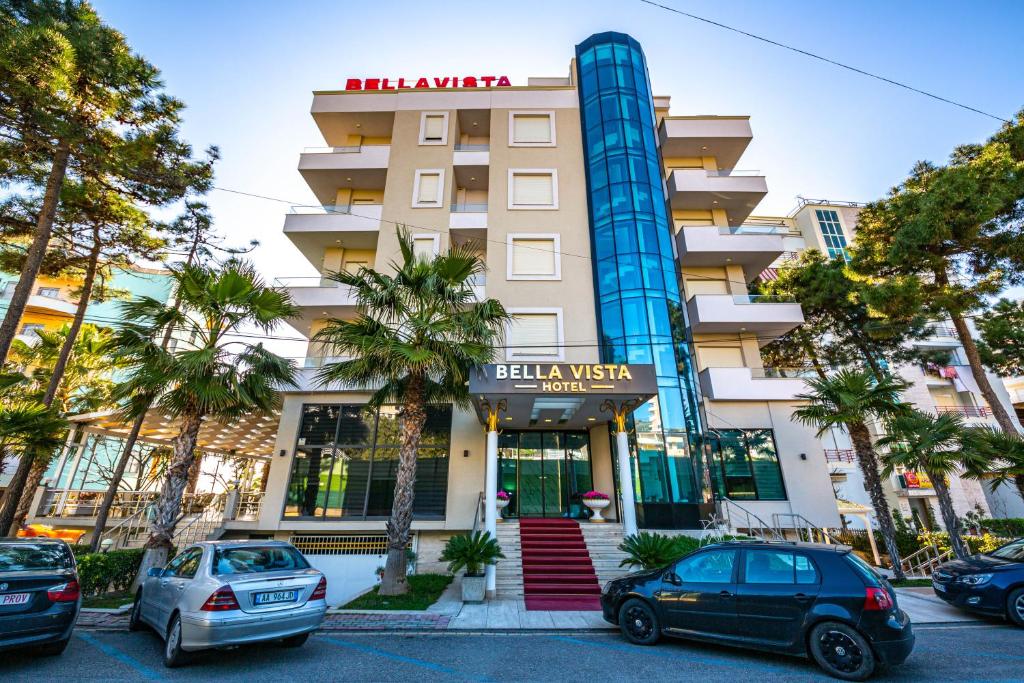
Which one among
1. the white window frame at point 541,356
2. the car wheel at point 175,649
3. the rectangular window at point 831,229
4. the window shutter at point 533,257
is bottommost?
the car wheel at point 175,649

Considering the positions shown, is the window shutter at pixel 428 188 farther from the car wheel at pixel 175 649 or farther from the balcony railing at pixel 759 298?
the car wheel at pixel 175 649

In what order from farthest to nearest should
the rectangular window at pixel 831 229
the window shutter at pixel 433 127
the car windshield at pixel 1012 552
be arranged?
1. the rectangular window at pixel 831 229
2. the window shutter at pixel 433 127
3. the car windshield at pixel 1012 552

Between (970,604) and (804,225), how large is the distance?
33.0m

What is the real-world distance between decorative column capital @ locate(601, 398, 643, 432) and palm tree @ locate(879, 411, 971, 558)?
256 inches

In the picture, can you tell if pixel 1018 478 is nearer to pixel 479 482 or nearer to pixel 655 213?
pixel 655 213

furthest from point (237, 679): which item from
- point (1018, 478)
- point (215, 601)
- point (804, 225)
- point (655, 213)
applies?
point (804, 225)

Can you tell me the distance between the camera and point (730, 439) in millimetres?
15445

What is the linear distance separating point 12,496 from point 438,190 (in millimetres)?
16604

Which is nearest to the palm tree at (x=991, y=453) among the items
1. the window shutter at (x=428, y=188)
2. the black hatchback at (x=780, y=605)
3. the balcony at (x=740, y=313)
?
the balcony at (x=740, y=313)

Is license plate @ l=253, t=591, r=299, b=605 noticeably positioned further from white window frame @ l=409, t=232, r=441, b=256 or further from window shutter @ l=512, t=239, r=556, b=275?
white window frame @ l=409, t=232, r=441, b=256

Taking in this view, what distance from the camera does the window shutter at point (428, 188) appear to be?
18.0m

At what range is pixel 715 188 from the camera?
18.5m

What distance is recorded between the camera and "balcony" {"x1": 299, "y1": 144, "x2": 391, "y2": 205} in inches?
727

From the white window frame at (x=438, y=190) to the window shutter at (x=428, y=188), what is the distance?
5cm
